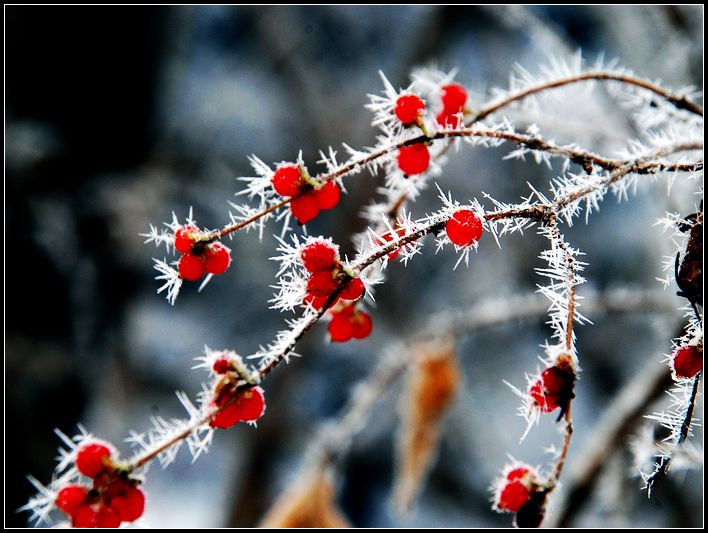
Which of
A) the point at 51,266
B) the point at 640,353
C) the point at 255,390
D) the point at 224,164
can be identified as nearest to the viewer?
the point at 255,390

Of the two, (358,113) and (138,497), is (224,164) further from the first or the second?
(138,497)

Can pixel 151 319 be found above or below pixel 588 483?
above

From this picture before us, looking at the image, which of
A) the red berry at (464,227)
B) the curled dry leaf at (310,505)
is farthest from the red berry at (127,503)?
the curled dry leaf at (310,505)

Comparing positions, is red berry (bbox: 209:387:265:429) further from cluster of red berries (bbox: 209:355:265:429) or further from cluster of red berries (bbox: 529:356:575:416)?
cluster of red berries (bbox: 529:356:575:416)

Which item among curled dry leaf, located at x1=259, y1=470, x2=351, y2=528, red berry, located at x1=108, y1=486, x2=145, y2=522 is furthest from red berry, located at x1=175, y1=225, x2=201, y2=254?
curled dry leaf, located at x1=259, y1=470, x2=351, y2=528

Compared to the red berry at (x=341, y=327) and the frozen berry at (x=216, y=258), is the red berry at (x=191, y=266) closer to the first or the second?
the frozen berry at (x=216, y=258)

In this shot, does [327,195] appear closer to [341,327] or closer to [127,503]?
[341,327]

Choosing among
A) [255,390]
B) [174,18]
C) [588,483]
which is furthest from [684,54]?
[174,18]
